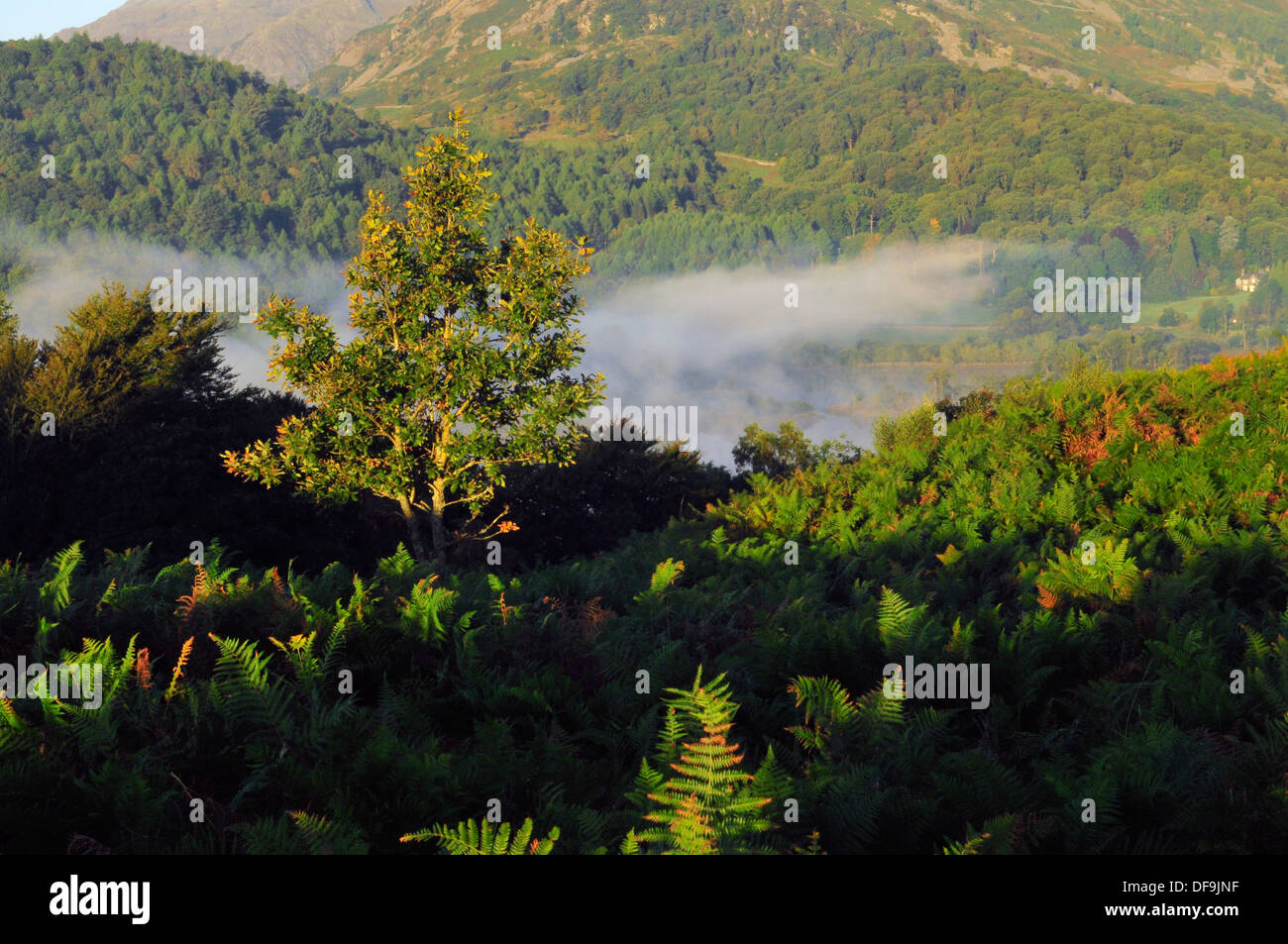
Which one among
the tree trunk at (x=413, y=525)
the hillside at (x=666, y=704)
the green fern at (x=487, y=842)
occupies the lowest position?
the green fern at (x=487, y=842)

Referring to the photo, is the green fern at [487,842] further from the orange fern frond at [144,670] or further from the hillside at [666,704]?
the orange fern frond at [144,670]

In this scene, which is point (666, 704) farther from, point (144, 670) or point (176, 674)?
point (144, 670)

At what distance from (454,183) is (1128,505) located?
42.5 feet

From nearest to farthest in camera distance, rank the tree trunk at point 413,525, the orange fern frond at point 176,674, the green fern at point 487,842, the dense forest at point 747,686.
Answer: the green fern at point 487,842, the dense forest at point 747,686, the orange fern frond at point 176,674, the tree trunk at point 413,525

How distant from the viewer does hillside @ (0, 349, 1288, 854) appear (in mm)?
3863

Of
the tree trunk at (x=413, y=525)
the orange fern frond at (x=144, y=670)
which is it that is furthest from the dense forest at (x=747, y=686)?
the tree trunk at (x=413, y=525)

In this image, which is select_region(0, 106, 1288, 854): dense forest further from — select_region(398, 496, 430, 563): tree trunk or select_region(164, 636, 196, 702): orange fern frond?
select_region(398, 496, 430, 563): tree trunk

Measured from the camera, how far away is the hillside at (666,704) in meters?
3.86

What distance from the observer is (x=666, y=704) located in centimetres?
513

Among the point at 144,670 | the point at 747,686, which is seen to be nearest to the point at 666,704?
the point at 747,686

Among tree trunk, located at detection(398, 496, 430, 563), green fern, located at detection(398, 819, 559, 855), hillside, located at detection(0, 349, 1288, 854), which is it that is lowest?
green fern, located at detection(398, 819, 559, 855)

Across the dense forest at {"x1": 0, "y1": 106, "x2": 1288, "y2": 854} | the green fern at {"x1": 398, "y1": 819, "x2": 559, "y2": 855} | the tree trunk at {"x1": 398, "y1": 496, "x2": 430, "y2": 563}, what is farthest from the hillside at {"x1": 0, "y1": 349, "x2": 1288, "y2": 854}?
the tree trunk at {"x1": 398, "y1": 496, "x2": 430, "y2": 563}
